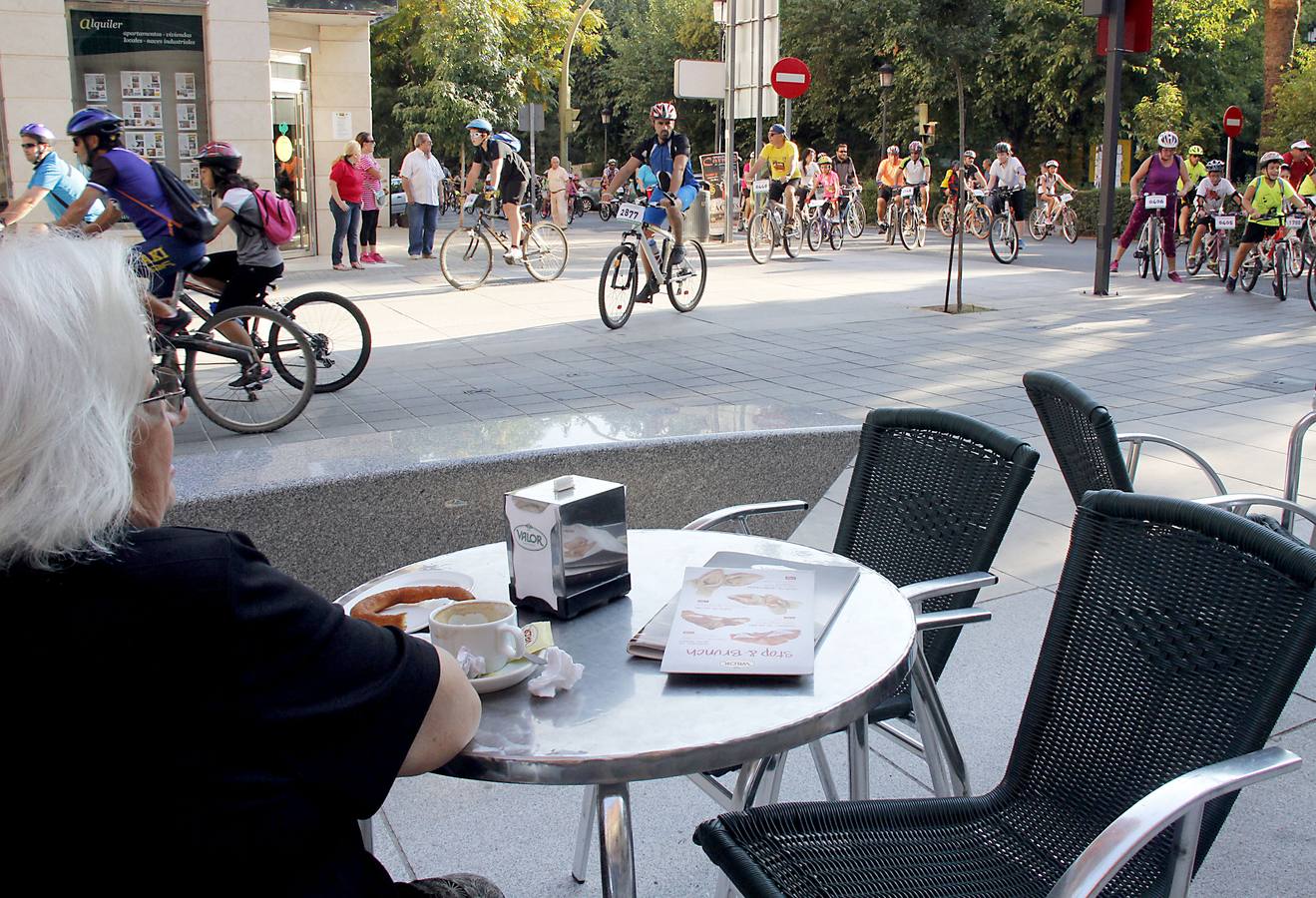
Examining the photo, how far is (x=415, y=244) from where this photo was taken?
736 inches

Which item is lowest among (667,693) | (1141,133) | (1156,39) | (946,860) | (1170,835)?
(946,860)

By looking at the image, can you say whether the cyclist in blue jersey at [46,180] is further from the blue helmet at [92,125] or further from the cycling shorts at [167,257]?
the cycling shorts at [167,257]

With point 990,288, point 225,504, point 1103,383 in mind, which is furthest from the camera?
point 990,288

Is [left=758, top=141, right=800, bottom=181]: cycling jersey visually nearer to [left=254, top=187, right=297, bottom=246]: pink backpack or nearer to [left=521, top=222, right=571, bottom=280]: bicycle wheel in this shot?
[left=521, top=222, right=571, bottom=280]: bicycle wheel

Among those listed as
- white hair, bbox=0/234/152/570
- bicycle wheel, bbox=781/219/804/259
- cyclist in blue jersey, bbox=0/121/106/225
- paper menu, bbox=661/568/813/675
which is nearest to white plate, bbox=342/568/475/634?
paper menu, bbox=661/568/813/675

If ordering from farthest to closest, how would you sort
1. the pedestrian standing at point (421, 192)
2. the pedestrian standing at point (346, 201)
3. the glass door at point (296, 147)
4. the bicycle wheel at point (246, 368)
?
1. the glass door at point (296, 147)
2. the pedestrian standing at point (421, 192)
3. the pedestrian standing at point (346, 201)
4. the bicycle wheel at point (246, 368)

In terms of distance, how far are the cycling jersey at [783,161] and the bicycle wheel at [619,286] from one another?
26.4ft

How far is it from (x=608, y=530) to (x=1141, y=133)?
30789mm

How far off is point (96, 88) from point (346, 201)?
337 centimetres

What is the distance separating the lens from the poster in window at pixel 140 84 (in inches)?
624

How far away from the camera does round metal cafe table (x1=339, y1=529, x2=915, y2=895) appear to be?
1713mm

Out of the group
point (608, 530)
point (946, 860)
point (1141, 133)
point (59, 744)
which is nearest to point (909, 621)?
point (946, 860)

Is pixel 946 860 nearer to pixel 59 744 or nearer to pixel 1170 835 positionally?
pixel 1170 835

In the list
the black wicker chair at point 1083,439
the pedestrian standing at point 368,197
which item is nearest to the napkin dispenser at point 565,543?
the black wicker chair at point 1083,439
